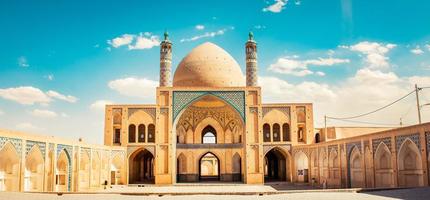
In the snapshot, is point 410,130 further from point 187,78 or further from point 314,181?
point 187,78

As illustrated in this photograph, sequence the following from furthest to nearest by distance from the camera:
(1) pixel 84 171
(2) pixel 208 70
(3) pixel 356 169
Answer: (2) pixel 208 70
(1) pixel 84 171
(3) pixel 356 169

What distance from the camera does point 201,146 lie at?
84.0 ft

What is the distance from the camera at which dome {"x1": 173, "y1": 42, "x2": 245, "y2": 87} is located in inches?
1037

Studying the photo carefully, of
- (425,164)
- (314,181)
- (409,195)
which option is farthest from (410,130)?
(314,181)

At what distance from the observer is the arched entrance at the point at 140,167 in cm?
2534

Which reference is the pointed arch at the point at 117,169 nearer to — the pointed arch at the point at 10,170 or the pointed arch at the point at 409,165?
the pointed arch at the point at 10,170

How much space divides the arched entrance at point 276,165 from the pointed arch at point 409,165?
12.8 meters

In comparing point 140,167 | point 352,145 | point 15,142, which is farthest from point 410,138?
point 140,167

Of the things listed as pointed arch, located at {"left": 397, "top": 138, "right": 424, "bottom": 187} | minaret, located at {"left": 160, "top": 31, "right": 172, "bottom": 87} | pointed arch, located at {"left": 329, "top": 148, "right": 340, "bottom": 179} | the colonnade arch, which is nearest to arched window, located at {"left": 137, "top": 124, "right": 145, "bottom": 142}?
minaret, located at {"left": 160, "top": 31, "right": 172, "bottom": 87}

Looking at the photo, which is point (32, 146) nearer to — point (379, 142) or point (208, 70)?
point (379, 142)

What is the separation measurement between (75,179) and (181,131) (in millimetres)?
11430

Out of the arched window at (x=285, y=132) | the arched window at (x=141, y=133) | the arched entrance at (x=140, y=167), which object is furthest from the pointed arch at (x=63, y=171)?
the arched window at (x=285, y=132)

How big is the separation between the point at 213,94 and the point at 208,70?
261cm

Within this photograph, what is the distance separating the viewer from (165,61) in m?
26.9
